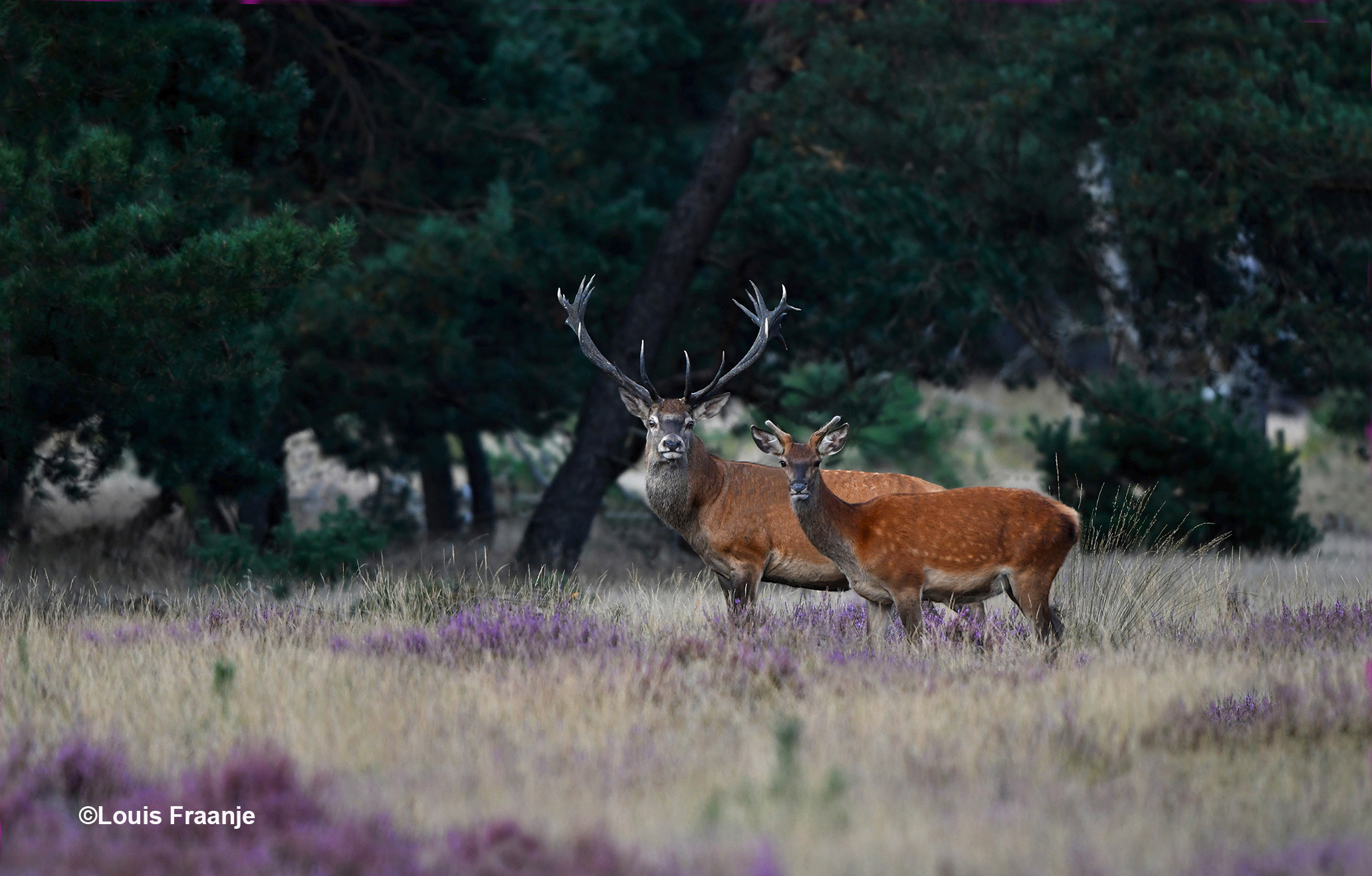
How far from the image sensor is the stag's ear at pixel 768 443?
7461 mm

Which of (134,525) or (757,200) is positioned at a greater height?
(757,200)

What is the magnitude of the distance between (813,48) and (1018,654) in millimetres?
8228

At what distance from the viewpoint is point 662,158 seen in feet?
64.9

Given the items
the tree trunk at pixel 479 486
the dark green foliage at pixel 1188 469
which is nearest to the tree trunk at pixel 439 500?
the tree trunk at pixel 479 486

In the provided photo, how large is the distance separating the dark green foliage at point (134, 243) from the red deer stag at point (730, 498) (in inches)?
92.7

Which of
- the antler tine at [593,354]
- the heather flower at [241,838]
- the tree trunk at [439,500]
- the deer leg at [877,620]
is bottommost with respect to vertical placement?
the tree trunk at [439,500]

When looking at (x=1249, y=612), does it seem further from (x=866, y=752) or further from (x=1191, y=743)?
(x=866, y=752)

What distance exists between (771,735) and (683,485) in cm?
331

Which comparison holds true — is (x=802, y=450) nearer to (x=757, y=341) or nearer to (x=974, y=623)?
(x=974, y=623)

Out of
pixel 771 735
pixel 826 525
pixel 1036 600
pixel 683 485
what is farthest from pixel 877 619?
pixel 771 735

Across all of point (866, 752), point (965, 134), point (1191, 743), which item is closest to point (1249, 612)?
point (1191, 743)

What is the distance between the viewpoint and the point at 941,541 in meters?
7.09

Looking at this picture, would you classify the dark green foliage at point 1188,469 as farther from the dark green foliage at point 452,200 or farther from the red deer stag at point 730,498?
the red deer stag at point 730,498

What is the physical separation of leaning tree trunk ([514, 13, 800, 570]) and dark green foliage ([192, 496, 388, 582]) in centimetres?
286
